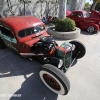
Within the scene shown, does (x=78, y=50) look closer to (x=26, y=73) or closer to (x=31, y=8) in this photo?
(x=26, y=73)

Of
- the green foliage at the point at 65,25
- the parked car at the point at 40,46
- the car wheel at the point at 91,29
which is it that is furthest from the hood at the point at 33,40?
the car wheel at the point at 91,29

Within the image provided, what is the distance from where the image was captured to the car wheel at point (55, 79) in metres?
2.57

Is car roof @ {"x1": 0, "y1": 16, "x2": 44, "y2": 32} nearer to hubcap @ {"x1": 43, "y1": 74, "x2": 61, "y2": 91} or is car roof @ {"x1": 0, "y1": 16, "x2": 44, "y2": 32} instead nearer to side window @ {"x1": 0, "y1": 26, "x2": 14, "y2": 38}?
side window @ {"x1": 0, "y1": 26, "x2": 14, "y2": 38}

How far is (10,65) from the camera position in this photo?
4.02m

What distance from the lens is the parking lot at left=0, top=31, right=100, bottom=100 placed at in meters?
2.91

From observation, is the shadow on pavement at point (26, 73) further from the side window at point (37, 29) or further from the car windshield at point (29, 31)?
the side window at point (37, 29)

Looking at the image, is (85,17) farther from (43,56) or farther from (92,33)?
(43,56)

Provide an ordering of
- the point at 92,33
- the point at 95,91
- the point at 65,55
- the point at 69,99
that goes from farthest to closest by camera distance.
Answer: the point at 92,33 → the point at 65,55 → the point at 95,91 → the point at 69,99

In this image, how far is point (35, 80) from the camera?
3.40m

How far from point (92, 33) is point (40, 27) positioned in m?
5.21

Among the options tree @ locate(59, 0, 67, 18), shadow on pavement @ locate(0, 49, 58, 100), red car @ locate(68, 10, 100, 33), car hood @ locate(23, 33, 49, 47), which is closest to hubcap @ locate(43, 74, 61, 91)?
shadow on pavement @ locate(0, 49, 58, 100)

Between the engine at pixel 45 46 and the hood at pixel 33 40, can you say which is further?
the hood at pixel 33 40

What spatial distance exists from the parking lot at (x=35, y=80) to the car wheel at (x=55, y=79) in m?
0.20

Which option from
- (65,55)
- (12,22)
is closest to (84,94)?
(65,55)
